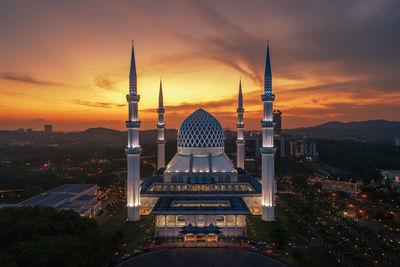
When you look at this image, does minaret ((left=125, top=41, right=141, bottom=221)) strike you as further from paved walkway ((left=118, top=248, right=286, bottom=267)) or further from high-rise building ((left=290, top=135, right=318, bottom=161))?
high-rise building ((left=290, top=135, right=318, bottom=161))

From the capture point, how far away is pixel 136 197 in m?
37.5

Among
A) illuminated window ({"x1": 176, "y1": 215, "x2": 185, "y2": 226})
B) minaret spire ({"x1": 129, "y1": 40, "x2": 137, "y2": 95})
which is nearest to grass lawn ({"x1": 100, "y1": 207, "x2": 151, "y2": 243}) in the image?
illuminated window ({"x1": 176, "y1": 215, "x2": 185, "y2": 226})

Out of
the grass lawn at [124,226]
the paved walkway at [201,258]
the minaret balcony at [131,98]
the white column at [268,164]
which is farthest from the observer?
the minaret balcony at [131,98]

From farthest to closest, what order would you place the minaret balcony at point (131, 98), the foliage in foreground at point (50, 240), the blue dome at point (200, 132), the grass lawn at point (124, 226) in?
the blue dome at point (200, 132) < the minaret balcony at point (131, 98) < the grass lawn at point (124, 226) < the foliage in foreground at point (50, 240)

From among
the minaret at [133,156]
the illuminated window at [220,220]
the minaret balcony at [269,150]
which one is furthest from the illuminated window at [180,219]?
the minaret balcony at [269,150]

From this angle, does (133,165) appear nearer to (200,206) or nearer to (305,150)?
(200,206)

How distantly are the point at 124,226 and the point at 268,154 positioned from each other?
70.8ft

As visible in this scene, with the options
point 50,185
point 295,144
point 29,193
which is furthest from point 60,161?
point 295,144

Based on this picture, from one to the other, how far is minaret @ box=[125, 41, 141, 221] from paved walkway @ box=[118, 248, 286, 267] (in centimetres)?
1017

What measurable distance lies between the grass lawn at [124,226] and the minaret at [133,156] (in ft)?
3.89

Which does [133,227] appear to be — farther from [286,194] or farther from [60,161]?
[60,161]

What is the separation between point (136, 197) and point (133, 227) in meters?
4.03

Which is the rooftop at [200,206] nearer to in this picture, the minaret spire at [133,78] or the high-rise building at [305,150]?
the minaret spire at [133,78]

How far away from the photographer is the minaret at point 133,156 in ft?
123
